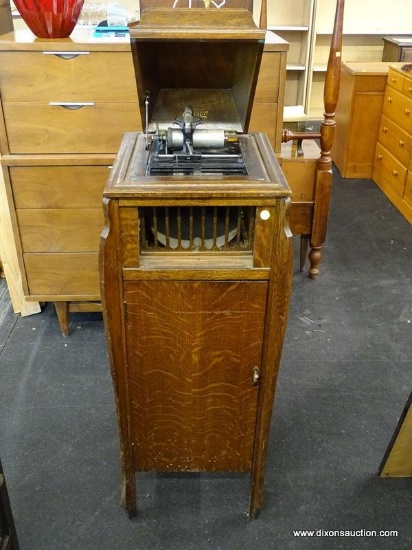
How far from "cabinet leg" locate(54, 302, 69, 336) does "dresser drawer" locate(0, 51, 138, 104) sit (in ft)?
2.88

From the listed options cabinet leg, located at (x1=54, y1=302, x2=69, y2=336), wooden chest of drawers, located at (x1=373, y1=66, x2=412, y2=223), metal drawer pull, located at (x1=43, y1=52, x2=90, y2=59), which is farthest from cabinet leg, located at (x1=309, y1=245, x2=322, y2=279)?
metal drawer pull, located at (x1=43, y1=52, x2=90, y2=59)

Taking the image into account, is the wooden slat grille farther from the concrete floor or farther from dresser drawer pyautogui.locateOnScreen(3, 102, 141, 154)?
the concrete floor

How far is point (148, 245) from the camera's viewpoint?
4.35 ft

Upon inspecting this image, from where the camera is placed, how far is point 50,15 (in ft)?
6.30

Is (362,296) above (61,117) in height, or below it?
below

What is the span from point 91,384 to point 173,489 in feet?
2.05

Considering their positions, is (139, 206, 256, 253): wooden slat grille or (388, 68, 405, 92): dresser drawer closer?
(139, 206, 256, 253): wooden slat grille

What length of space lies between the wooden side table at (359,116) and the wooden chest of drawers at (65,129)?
2.20 metres

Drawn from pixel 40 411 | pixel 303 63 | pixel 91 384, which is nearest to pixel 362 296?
pixel 91 384

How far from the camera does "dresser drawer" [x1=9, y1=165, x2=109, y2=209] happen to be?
2.06 metres

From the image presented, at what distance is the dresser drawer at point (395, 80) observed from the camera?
12.3 feet

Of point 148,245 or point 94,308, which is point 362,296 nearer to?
point 94,308

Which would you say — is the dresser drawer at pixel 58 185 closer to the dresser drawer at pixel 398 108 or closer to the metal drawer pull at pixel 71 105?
the metal drawer pull at pixel 71 105

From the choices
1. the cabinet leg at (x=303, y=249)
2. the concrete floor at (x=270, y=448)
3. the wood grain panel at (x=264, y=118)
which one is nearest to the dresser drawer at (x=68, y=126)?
the wood grain panel at (x=264, y=118)
